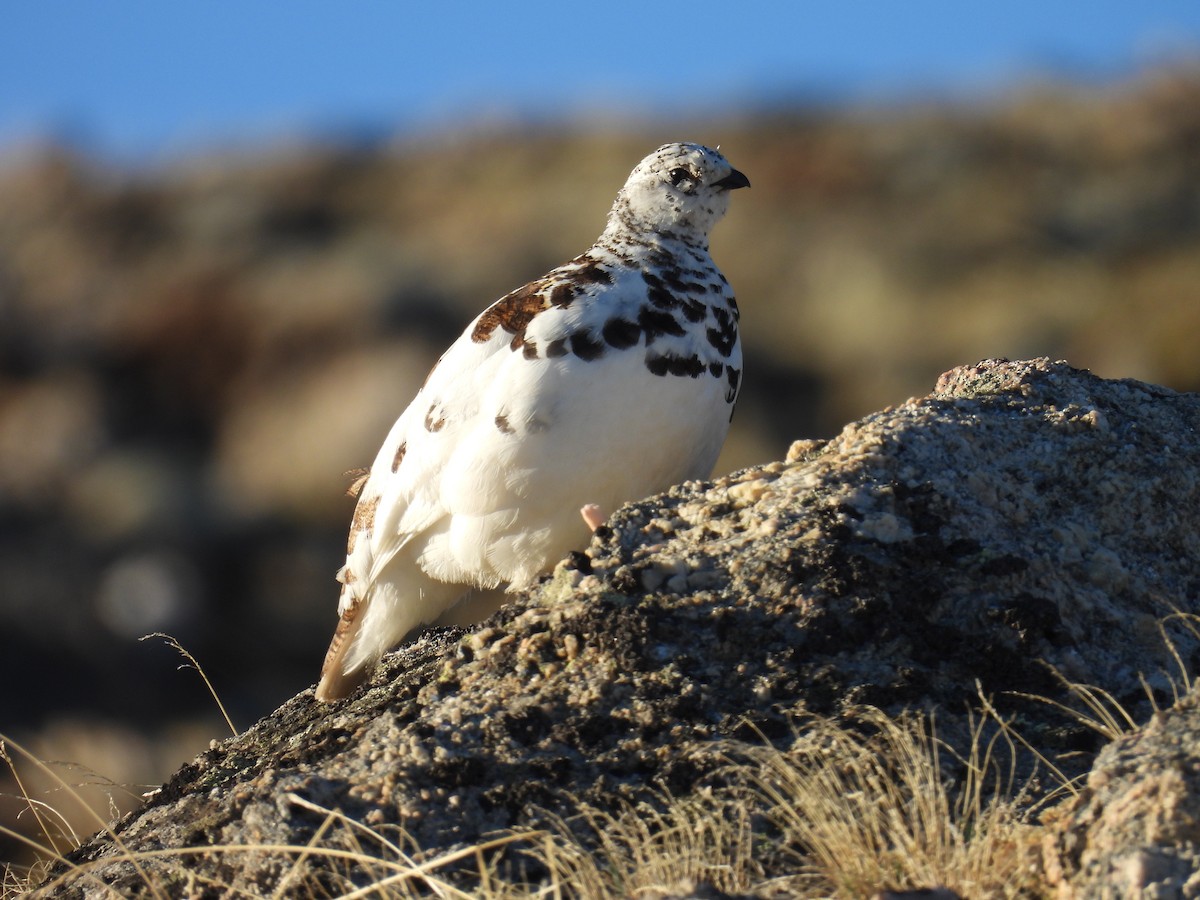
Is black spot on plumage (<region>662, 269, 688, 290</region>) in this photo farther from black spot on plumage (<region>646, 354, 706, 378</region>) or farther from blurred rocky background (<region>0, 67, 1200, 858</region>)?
blurred rocky background (<region>0, 67, 1200, 858</region>)

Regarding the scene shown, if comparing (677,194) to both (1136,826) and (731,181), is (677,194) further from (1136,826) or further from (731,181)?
(1136,826)

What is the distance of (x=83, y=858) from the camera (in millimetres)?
3434

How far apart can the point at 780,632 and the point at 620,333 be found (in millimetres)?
1091

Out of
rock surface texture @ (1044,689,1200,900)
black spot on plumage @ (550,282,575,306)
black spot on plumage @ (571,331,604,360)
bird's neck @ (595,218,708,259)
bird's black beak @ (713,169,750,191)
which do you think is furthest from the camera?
bird's black beak @ (713,169,750,191)

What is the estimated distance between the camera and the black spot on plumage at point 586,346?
3.84 metres

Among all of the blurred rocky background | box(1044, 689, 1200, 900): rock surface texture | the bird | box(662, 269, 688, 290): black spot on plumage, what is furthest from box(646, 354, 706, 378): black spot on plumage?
the blurred rocky background

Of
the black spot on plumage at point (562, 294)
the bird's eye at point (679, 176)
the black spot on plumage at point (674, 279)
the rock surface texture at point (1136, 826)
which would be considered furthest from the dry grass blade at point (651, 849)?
the bird's eye at point (679, 176)

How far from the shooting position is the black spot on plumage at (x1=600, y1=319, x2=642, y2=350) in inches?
152

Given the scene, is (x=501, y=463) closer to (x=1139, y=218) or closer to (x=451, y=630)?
(x=451, y=630)

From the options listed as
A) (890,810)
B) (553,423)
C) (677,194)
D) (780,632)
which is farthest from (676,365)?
(890,810)

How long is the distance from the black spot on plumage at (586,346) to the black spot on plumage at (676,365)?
0.42 feet

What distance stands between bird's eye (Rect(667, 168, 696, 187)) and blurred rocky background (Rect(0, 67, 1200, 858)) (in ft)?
21.2

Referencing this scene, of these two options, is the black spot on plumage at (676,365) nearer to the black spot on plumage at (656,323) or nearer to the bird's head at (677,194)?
the black spot on plumage at (656,323)

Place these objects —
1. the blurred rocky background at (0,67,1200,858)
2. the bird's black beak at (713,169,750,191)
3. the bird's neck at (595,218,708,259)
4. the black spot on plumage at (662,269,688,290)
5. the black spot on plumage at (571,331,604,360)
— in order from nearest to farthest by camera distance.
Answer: the black spot on plumage at (571,331,604,360), the black spot on plumage at (662,269,688,290), the bird's neck at (595,218,708,259), the bird's black beak at (713,169,750,191), the blurred rocky background at (0,67,1200,858)
